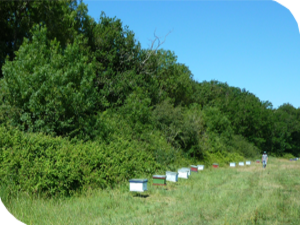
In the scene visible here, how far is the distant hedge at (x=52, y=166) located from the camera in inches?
416

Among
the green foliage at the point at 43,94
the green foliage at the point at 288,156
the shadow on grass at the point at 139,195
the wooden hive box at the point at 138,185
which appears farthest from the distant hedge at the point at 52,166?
the green foliage at the point at 288,156

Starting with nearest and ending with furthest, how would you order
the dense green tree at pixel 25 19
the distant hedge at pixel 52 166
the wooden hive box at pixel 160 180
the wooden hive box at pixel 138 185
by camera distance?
the distant hedge at pixel 52 166
the wooden hive box at pixel 138 185
the wooden hive box at pixel 160 180
the dense green tree at pixel 25 19

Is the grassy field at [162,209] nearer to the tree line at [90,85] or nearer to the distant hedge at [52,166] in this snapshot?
the distant hedge at [52,166]

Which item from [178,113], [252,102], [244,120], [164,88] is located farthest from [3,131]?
[252,102]

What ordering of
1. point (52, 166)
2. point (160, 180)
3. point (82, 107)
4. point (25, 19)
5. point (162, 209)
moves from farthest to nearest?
point (25, 19), point (82, 107), point (160, 180), point (52, 166), point (162, 209)

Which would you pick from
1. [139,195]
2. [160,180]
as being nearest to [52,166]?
[139,195]

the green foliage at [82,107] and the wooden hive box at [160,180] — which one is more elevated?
the green foliage at [82,107]

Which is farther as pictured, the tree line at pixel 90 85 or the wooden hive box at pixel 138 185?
the tree line at pixel 90 85

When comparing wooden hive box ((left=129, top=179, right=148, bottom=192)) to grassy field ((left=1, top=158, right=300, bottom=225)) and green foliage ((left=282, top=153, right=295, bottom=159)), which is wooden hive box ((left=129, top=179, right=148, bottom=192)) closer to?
grassy field ((left=1, top=158, right=300, bottom=225))

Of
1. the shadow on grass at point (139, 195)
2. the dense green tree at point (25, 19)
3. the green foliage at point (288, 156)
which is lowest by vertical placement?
the shadow on grass at point (139, 195)

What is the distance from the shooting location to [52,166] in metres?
11.4

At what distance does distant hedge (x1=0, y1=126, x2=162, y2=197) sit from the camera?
34.6ft

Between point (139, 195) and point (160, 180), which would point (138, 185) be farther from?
point (160, 180)

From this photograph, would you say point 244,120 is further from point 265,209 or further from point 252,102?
point 265,209
